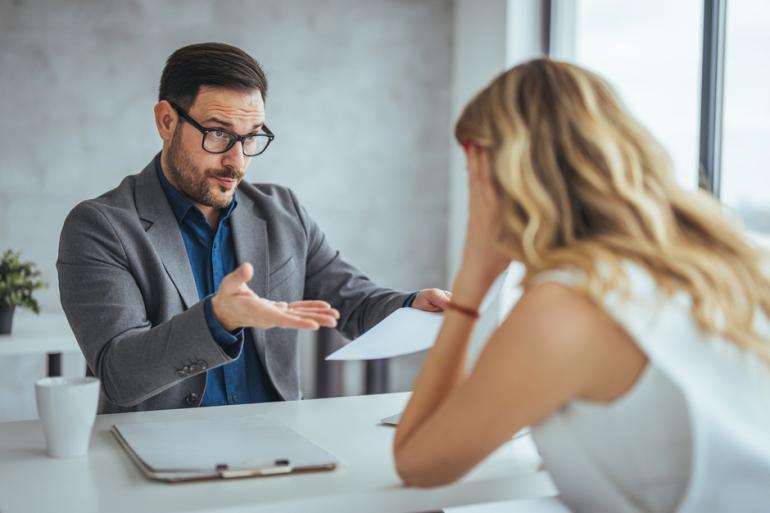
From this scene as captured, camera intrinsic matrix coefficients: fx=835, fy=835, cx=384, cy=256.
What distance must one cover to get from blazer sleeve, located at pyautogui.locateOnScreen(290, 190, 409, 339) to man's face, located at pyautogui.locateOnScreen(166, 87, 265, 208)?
30cm

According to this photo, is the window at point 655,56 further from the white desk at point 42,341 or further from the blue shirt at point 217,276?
the white desk at point 42,341

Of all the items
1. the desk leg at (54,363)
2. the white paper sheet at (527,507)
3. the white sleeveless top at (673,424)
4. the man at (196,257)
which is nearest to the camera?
the white sleeveless top at (673,424)

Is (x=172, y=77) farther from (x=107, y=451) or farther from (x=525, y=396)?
(x=525, y=396)

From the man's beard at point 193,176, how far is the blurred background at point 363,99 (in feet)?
5.09

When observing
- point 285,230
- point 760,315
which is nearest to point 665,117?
point 285,230

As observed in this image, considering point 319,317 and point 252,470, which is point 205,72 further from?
point 252,470

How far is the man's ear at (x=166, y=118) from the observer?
1985 mm

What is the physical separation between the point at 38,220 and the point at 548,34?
8.35ft

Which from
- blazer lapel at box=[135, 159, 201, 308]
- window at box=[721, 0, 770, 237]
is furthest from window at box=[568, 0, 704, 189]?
blazer lapel at box=[135, 159, 201, 308]

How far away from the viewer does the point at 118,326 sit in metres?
1.65

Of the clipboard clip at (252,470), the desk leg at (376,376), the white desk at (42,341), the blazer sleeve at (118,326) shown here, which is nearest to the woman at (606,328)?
the clipboard clip at (252,470)

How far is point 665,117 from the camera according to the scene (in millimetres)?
3459

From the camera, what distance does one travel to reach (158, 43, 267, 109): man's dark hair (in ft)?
6.36

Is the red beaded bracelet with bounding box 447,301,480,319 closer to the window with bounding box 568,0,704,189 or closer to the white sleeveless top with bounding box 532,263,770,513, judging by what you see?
the white sleeveless top with bounding box 532,263,770,513
